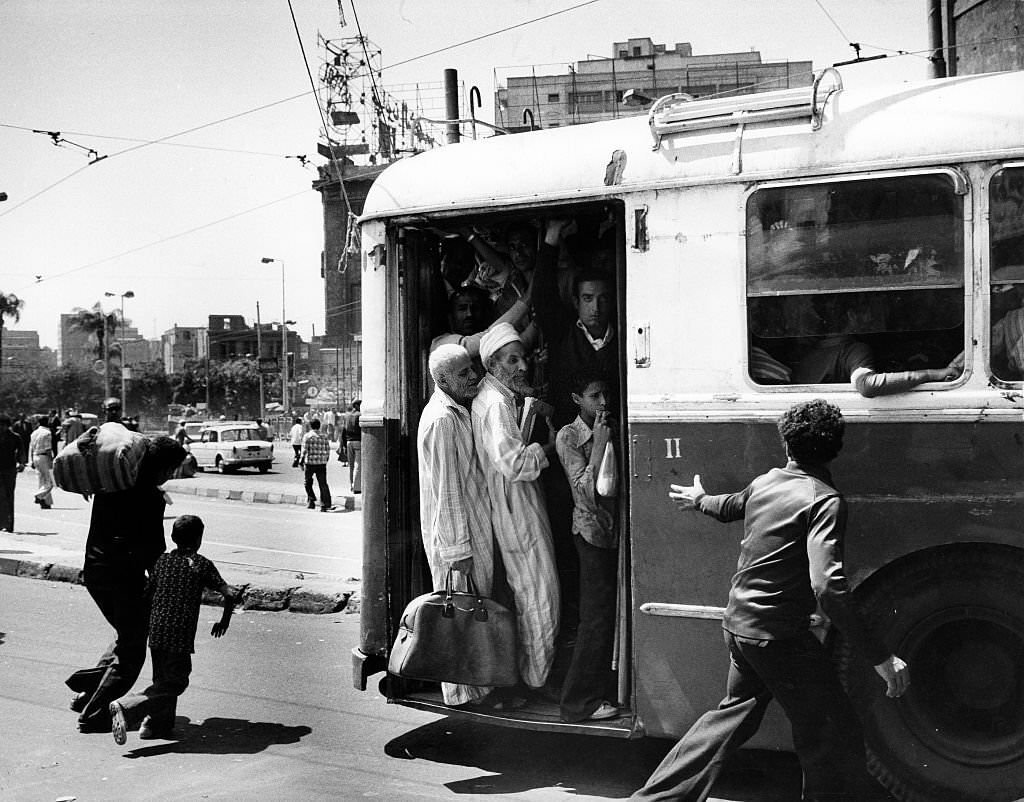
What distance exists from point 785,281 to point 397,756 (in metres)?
3.17

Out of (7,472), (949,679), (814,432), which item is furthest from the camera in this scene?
(7,472)

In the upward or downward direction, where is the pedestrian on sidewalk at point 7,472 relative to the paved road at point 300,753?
upward

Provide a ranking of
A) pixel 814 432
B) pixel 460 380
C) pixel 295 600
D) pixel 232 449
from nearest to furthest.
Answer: pixel 814 432
pixel 460 380
pixel 295 600
pixel 232 449

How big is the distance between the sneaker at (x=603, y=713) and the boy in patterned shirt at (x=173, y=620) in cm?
222

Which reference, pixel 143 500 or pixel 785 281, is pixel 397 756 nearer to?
pixel 143 500

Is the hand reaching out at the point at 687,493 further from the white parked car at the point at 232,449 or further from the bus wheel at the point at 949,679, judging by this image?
the white parked car at the point at 232,449

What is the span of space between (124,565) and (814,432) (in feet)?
13.7

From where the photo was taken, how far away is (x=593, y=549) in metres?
5.38

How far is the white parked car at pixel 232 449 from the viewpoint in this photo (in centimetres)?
3222

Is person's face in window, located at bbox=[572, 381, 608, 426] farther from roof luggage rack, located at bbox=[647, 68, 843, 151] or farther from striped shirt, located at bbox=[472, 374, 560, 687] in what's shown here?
roof luggage rack, located at bbox=[647, 68, 843, 151]

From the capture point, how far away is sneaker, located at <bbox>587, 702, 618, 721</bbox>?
17.0 ft

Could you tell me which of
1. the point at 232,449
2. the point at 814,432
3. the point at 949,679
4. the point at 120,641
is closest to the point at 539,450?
the point at 814,432

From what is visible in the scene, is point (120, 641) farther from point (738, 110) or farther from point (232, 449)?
point (232, 449)

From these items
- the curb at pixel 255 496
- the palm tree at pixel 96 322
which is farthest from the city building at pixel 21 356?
the curb at pixel 255 496
